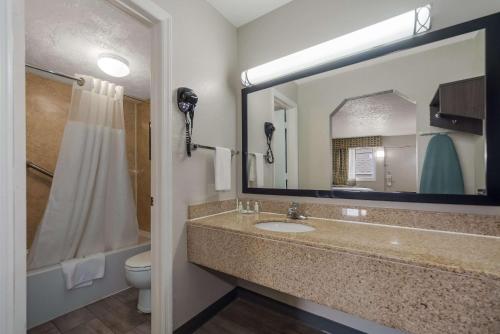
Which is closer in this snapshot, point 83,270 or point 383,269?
point 383,269

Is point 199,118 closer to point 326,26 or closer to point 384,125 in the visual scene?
point 326,26

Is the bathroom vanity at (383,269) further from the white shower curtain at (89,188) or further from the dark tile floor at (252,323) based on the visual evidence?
the white shower curtain at (89,188)

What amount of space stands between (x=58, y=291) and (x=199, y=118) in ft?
5.48

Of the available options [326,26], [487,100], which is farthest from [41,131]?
[487,100]

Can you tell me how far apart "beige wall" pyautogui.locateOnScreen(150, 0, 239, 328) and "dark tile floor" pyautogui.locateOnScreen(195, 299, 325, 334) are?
13 cm

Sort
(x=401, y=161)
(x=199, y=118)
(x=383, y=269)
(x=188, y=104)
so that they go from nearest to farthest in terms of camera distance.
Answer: (x=383, y=269), (x=401, y=161), (x=188, y=104), (x=199, y=118)

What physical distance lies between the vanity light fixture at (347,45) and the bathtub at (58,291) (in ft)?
6.65

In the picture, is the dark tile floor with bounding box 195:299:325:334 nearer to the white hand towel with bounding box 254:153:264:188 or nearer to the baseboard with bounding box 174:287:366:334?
the baseboard with bounding box 174:287:366:334

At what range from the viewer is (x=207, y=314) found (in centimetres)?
152

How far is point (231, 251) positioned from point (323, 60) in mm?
1290

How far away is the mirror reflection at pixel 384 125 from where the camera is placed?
1.05 m

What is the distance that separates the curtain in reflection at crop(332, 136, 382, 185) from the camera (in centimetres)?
134

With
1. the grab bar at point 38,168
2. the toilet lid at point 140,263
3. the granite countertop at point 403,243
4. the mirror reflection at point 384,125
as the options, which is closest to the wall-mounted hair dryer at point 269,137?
the mirror reflection at point 384,125

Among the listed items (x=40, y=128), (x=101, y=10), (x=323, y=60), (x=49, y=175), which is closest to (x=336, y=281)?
(x=323, y=60)
